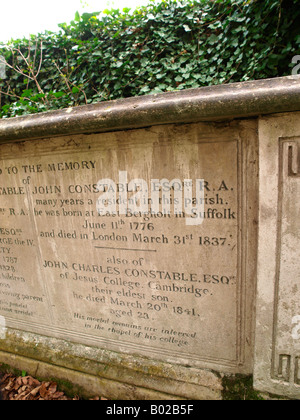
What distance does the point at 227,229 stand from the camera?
4.64 feet

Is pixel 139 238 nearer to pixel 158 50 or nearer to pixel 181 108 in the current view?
pixel 181 108

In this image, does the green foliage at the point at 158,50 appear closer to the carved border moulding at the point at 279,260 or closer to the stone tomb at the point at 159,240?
the stone tomb at the point at 159,240

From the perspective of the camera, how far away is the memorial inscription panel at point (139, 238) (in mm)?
1388

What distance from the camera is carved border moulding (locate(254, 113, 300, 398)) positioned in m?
1.16

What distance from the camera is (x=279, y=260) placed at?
1.28 metres

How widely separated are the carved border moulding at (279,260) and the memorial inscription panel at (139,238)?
105mm

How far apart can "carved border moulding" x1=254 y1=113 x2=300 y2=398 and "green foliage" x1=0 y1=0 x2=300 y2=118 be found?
6.25ft

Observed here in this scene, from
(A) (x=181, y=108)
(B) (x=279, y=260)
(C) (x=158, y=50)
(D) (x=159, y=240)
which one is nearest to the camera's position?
(A) (x=181, y=108)

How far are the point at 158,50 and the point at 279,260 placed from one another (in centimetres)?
311

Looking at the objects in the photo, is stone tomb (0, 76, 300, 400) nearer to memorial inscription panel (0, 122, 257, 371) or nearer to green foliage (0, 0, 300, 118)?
memorial inscription panel (0, 122, 257, 371)

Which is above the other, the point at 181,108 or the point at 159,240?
the point at 181,108

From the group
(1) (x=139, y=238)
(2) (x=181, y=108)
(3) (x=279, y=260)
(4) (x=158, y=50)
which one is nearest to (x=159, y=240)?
(1) (x=139, y=238)

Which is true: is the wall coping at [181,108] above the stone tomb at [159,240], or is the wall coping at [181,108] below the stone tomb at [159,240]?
above

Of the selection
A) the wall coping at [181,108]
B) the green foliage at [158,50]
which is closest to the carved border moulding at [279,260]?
the wall coping at [181,108]
